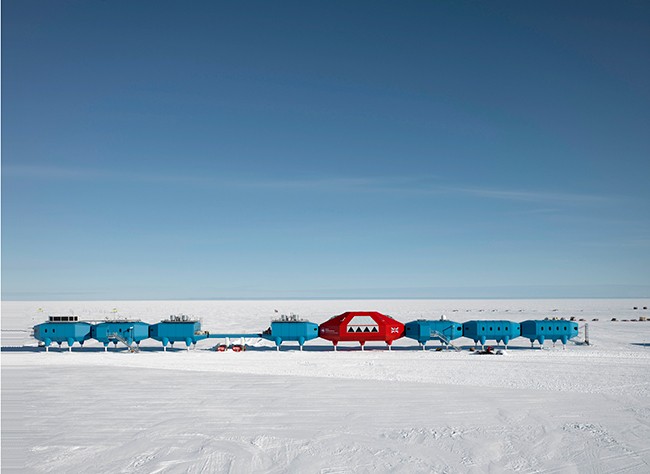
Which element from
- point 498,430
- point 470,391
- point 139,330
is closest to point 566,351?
point 470,391

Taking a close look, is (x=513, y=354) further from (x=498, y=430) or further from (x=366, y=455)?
(x=366, y=455)

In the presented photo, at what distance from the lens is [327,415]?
2045 centimetres

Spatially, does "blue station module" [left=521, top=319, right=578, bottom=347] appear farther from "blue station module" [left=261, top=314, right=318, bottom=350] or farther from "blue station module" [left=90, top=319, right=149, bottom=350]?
"blue station module" [left=90, top=319, right=149, bottom=350]

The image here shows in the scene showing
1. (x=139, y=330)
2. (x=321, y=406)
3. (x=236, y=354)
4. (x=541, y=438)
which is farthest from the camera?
(x=139, y=330)

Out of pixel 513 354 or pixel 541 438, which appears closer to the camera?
pixel 541 438

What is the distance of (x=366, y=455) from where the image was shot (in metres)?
16.0

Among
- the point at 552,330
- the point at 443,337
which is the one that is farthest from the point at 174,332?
the point at 552,330

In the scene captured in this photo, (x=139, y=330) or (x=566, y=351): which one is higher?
(x=139, y=330)

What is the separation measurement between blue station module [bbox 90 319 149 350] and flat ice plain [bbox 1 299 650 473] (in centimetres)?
580

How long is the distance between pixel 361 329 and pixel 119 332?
20.5m

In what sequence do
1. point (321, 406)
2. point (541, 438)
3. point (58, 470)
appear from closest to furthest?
1. point (58, 470)
2. point (541, 438)
3. point (321, 406)

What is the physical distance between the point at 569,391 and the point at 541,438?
8.60m

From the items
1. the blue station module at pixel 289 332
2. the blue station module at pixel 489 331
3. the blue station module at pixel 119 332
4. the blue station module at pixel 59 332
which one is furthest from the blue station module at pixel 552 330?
the blue station module at pixel 59 332

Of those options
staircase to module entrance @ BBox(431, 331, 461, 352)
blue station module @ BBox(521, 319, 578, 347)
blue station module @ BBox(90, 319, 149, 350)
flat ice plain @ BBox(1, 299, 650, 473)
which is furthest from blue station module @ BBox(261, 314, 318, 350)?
blue station module @ BBox(521, 319, 578, 347)
